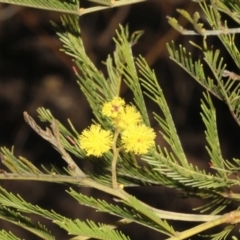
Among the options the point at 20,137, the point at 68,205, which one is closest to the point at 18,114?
the point at 20,137

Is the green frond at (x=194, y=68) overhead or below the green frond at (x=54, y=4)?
below

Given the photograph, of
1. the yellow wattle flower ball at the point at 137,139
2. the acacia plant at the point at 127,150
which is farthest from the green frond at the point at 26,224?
the yellow wattle flower ball at the point at 137,139

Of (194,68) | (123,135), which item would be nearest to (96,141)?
(123,135)

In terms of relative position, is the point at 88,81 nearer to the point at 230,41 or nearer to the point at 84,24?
the point at 230,41

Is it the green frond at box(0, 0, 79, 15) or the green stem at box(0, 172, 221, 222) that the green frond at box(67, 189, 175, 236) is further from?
the green frond at box(0, 0, 79, 15)

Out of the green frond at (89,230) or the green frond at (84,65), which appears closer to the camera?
the green frond at (89,230)

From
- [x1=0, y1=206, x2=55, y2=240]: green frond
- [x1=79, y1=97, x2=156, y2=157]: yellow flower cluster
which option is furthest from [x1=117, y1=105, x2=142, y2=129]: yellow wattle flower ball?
[x1=0, y1=206, x2=55, y2=240]: green frond

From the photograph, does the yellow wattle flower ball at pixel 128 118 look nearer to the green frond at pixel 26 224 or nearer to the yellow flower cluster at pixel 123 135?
the yellow flower cluster at pixel 123 135
